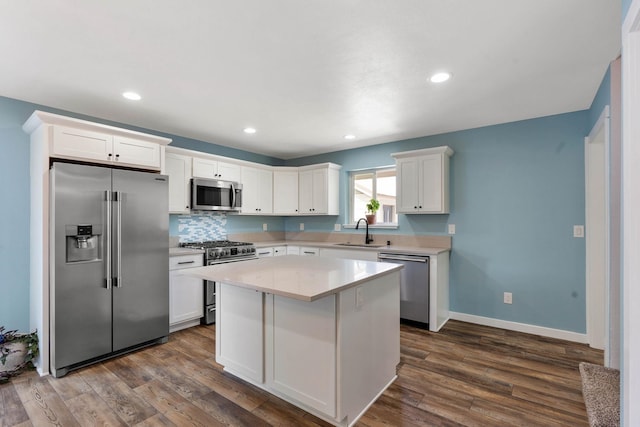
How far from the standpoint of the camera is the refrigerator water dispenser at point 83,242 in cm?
258

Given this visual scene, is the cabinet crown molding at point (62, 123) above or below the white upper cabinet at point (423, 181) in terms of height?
above

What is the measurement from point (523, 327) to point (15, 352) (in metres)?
5.05

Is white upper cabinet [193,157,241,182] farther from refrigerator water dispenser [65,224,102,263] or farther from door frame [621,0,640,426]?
door frame [621,0,640,426]

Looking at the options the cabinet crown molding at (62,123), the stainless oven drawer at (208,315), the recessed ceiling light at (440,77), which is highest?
the recessed ceiling light at (440,77)

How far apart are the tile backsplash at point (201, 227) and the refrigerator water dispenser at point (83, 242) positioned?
4.43ft

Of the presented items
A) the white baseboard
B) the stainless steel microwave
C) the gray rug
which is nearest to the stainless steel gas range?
the stainless steel microwave

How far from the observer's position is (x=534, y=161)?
3.44 m

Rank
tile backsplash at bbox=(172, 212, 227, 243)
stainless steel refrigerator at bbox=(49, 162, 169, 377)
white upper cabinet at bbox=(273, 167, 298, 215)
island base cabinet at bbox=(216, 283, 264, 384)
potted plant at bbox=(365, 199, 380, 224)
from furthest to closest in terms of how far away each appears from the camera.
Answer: white upper cabinet at bbox=(273, 167, 298, 215) < potted plant at bbox=(365, 199, 380, 224) < tile backsplash at bbox=(172, 212, 227, 243) < stainless steel refrigerator at bbox=(49, 162, 169, 377) < island base cabinet at bbox=(216, 283, 264, 384)

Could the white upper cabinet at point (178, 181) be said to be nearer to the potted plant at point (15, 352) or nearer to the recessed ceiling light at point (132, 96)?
the recessed ceiling light at point (132, 96)

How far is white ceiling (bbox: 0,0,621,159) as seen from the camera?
65.9 inches

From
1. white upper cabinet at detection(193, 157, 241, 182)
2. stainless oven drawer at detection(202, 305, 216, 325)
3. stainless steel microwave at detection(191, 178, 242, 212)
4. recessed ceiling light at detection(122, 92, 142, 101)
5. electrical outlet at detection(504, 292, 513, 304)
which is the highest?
recessed ceiling light at detection(122, 92, 142, 101)

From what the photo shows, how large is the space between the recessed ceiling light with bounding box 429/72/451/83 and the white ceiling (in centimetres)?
7

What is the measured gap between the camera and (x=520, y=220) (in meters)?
3.52

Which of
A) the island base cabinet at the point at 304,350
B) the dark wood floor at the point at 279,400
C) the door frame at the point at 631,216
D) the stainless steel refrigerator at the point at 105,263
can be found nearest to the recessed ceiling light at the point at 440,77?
the door frame at the point at 631,216
